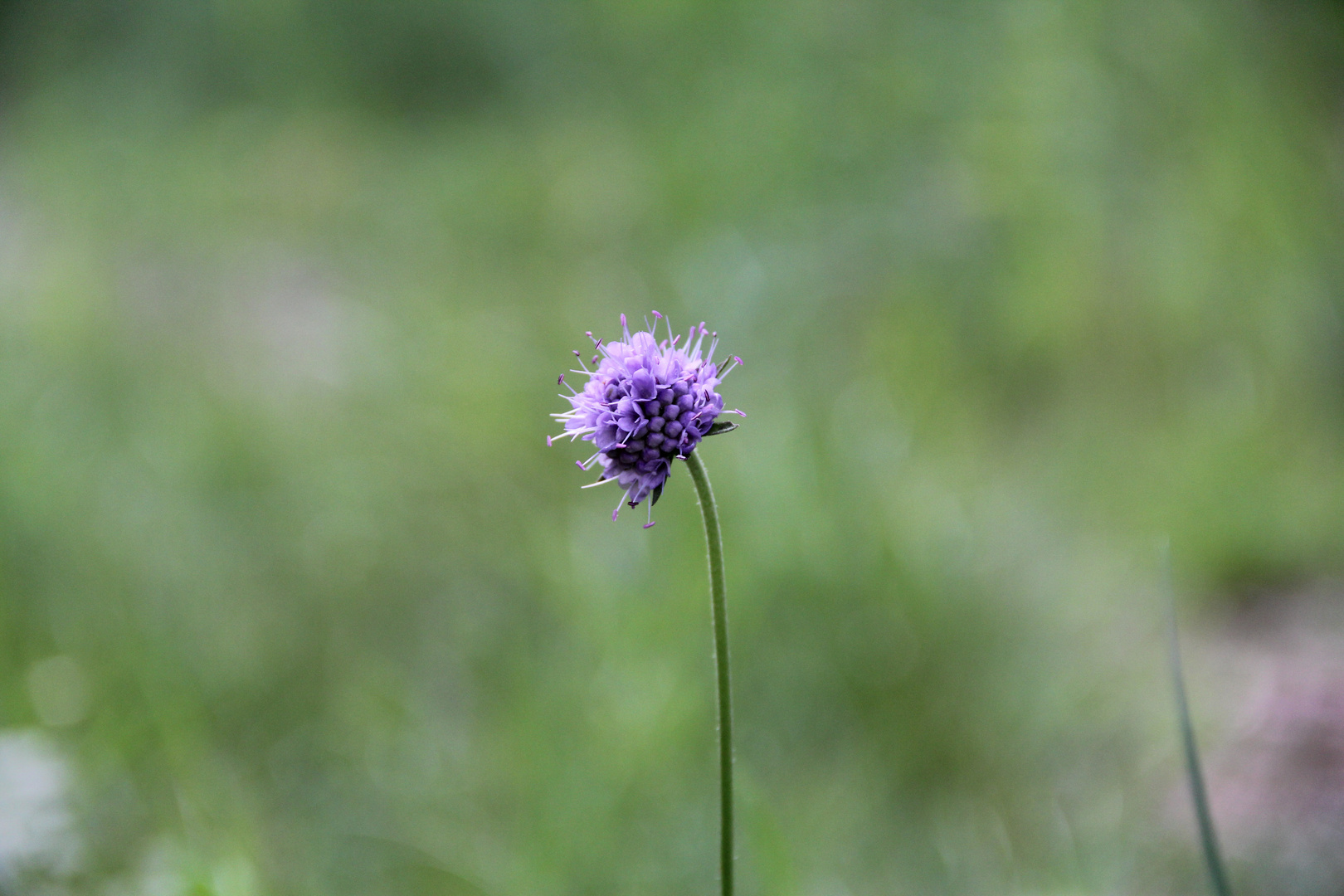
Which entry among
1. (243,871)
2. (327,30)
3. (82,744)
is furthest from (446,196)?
(243,871)

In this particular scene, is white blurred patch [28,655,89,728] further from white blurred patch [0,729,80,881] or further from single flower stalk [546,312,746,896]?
single flower stalk [546,312,746,896]

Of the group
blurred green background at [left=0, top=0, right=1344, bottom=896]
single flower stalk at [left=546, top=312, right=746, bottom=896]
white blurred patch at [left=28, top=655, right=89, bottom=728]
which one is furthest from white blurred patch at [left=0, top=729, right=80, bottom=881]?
single flower stalk at [left=546, top=312, right=746, bottom=896]

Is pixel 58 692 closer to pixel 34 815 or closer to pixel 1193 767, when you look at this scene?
pixel 34 815

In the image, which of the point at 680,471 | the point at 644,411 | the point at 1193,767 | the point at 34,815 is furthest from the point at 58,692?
the point at 1193,767

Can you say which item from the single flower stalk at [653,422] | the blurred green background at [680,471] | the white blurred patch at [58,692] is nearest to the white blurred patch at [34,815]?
the blurred green background at [680,471]

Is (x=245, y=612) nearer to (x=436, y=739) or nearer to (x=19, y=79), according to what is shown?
(x=436, y=739)
